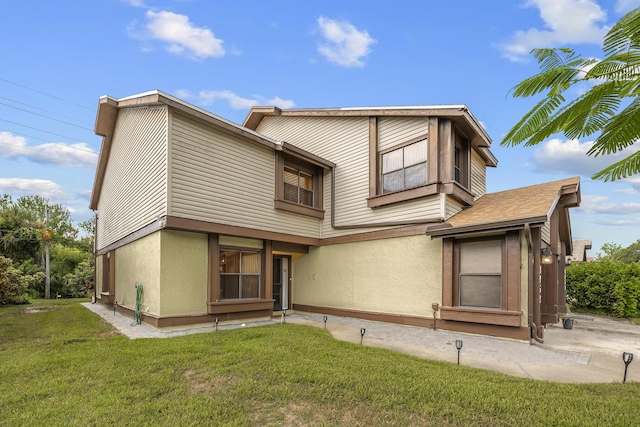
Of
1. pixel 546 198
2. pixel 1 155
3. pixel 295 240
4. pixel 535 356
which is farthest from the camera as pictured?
pixel 1 155

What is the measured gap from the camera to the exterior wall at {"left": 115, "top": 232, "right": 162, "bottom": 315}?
29.3 ft

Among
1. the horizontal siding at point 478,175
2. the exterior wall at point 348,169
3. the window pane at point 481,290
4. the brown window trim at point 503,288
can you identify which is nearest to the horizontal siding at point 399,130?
the exterior wall at point 348,169

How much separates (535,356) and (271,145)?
9.26 metres

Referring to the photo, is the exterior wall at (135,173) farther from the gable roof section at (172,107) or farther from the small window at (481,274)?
the small window at (481,274)

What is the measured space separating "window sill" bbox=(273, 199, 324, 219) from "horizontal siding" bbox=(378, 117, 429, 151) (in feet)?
11.2

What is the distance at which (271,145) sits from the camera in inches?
443

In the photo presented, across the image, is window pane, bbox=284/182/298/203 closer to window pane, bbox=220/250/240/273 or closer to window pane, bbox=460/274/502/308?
window pane, bbox=220/250/240/273

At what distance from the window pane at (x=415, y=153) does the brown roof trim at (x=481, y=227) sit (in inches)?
91.1

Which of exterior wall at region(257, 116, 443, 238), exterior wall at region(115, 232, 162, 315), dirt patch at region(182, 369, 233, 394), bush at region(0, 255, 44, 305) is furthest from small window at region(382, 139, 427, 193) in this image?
bush at region(0, 255, 44, 305)

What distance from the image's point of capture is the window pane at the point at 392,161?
435 inches

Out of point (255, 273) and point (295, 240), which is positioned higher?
point (295, 240)

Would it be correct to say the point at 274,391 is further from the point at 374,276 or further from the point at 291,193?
the point at 291,193

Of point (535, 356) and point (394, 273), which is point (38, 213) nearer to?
point (394, 273)

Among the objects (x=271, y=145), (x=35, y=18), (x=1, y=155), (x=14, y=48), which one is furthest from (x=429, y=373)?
(x=1, y=155)
